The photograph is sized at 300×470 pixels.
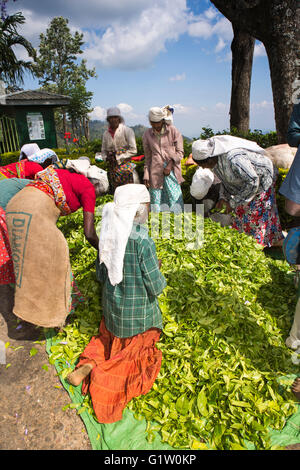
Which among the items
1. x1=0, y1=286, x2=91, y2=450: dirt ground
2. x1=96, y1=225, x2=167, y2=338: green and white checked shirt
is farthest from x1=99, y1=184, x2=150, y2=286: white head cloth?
x1=0, y1=286, x2=91, y2=450: dirt ground

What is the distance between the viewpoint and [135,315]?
270 centimetres

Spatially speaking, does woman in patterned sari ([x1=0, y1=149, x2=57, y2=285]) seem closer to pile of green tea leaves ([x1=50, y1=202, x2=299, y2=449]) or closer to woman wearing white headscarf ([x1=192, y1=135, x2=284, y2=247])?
pile of green tea leaves ([x1=50, y1=202, x2=299, y2=449])

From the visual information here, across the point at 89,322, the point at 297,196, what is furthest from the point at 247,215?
the point at 89,322

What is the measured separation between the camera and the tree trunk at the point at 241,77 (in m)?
8.41

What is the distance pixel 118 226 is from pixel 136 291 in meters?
0.69

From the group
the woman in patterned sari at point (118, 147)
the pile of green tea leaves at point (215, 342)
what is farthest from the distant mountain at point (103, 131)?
the pile of green tea leaves at point (215, 342)

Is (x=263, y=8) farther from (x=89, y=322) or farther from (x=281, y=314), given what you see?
(x=89, y=322)

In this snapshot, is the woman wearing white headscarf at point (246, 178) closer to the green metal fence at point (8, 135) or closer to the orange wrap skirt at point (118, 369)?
the orange wrap skirt at point (118, 369)

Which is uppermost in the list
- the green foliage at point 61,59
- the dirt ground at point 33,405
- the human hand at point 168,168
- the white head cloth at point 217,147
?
the green foliage at point 61,59

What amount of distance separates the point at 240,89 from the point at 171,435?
9252 mm

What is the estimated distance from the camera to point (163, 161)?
17.4ft

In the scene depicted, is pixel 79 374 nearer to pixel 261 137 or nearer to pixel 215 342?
pixel 215 342

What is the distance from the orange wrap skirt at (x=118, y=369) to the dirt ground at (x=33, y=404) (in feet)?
0.81

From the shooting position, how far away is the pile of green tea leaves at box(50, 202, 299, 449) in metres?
2.29
